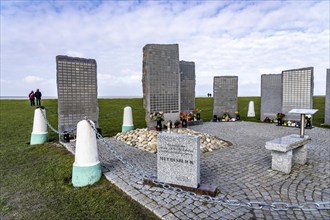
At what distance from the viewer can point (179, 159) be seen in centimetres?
414

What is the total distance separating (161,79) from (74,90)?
381cm

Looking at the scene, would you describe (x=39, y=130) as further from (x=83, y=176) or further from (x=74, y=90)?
(x=83, y=176)

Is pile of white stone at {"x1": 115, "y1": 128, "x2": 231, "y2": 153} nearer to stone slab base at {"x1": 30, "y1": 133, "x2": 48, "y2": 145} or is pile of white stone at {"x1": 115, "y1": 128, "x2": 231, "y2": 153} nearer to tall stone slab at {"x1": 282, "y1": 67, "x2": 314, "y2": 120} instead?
stone slab base at {"x1": 30, "y1": 133, "x2": 48, "y2": 145}

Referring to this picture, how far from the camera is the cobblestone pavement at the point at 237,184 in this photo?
338cm

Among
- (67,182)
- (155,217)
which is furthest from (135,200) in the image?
(67,182)

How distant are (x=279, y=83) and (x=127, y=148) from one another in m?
11.8

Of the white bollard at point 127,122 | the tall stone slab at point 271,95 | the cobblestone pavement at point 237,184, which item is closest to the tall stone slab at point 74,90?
the white bollard at point 127,122

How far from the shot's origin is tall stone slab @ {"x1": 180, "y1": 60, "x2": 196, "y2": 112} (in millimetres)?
13250

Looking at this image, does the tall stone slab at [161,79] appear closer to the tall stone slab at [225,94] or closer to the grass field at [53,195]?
the grass field at [53,195]

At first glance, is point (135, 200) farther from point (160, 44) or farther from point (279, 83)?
point (279, 83)

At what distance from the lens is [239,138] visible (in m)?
8.94

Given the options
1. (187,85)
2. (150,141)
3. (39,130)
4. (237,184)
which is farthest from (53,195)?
(187,85)

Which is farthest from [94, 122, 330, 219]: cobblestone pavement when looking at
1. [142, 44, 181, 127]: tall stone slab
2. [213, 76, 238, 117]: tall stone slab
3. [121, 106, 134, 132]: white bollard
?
[213, 76, 238, 117]: tall stone slab

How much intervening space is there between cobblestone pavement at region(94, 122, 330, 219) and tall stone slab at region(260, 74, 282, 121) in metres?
7.64
